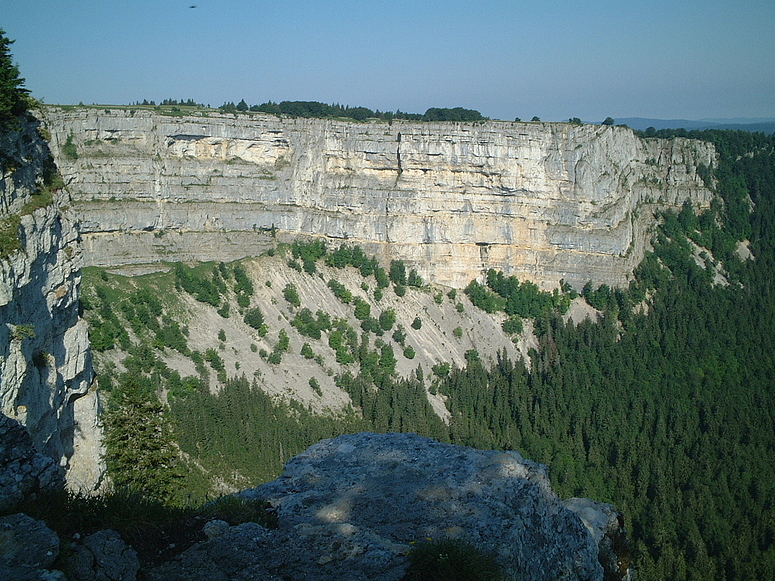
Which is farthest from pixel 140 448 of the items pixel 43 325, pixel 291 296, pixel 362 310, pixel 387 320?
pixel 387 320

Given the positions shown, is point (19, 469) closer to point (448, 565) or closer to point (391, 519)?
point (448, 565)

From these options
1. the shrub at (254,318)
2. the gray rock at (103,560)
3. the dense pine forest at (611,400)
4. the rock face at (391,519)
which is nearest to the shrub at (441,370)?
the dense pine forest at (611,400)

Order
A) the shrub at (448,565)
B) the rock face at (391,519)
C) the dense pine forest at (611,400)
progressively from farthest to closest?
1. the dense pine forest at (611,400)
2. the rock face at (391,519)
3. the shrub at (448,565)

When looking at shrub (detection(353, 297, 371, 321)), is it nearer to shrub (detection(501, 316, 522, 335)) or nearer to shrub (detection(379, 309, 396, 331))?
shrub (detection(379, 309, 396, 331))

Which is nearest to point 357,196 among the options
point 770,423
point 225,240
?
point 225,240

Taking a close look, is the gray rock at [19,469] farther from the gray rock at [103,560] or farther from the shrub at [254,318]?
the shrub at [254,318]
